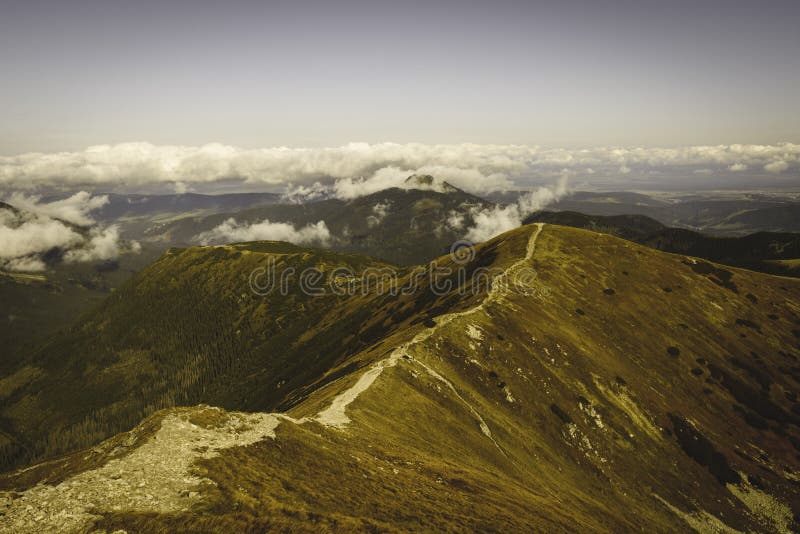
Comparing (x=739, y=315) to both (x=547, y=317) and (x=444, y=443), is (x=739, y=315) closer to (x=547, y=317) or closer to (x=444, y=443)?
(x=547, y=317)

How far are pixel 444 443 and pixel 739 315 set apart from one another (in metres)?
128

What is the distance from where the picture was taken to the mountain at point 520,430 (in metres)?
27.1

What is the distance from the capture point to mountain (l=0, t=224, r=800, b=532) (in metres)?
27.1

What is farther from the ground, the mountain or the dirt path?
the dirt path

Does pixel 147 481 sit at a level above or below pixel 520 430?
above

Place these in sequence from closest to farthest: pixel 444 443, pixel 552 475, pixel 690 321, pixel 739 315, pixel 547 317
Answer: pixel 444 443
pixel 552 475
pixel 547 317
pixel 690 321
pixel 739 315

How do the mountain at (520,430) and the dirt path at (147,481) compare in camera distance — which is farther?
the mountain at (520,430)

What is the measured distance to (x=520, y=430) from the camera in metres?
61.2

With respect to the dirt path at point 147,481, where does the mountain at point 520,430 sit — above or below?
below

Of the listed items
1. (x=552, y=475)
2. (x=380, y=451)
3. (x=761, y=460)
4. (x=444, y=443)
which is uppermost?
(x=380, y=451)

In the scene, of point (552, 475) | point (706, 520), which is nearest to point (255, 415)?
point (552, 475)

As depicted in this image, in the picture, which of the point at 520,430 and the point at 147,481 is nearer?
the point at 147,481

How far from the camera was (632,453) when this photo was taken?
219 ft

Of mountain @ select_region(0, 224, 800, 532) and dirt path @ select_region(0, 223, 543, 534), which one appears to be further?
mountain @ select_region(0, 224, 800, 532)
